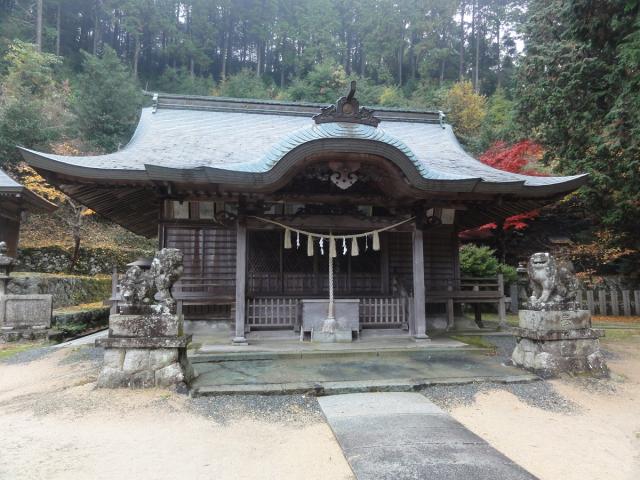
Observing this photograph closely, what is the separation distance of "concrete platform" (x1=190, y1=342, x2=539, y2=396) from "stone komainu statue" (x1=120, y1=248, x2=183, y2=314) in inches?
43.7

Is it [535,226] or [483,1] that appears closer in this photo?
[535,226]

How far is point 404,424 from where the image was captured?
3.82 metres

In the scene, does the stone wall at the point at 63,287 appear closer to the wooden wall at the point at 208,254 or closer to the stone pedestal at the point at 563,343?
the wooden wall at the point at 208,254

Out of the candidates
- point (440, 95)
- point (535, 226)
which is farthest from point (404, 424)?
point (440, 95)

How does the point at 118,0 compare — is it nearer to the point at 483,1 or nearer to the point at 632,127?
the point at 483,1

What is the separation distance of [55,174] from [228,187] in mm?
2935

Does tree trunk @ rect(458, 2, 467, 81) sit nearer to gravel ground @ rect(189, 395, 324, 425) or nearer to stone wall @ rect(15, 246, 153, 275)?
stone wall @ rect(15, 246, 153, 275)

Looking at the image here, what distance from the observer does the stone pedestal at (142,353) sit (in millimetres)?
4723

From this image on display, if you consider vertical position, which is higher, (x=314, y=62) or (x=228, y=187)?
(x=314, y=62)

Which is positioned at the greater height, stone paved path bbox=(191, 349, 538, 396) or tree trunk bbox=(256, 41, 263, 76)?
tree trunk bbox=(256, 41, 263, 76)

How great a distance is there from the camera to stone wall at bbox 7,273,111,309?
10883 millimetres

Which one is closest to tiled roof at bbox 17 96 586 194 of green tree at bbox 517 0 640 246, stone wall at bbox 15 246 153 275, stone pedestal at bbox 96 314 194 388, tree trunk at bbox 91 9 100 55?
stone pedestal at bbox 96 314 194 388

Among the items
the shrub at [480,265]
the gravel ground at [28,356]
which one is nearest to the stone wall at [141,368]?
the gravel ground at [28,356]

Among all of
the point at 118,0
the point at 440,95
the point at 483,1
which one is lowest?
the point at 440,95
